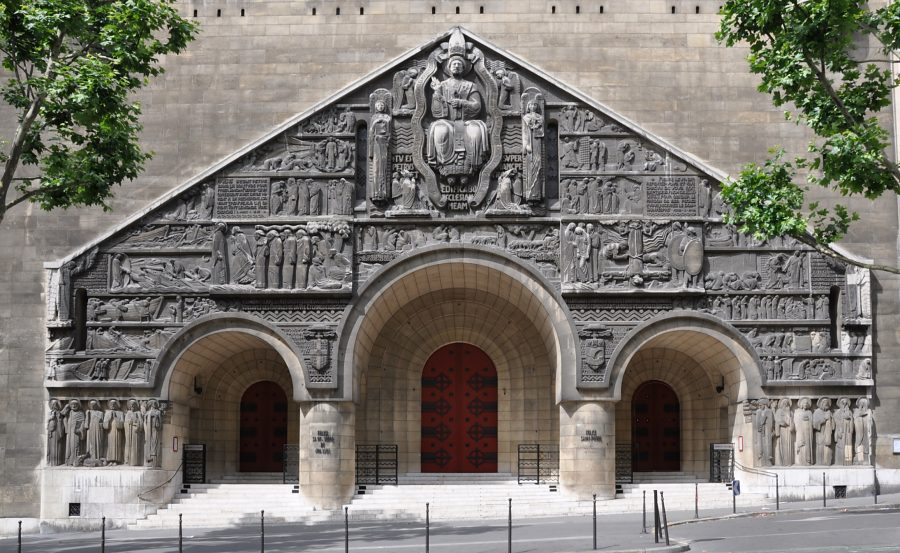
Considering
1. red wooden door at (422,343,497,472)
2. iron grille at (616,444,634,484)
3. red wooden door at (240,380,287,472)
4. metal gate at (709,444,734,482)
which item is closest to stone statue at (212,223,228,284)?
red wooden door at (240,380,287,472)

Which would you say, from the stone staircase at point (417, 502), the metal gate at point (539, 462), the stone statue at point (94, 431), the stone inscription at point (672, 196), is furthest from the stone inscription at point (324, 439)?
the stone inscription at point (672, 196)

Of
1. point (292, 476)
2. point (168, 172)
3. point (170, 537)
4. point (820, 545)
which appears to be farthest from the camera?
point (168, 172)

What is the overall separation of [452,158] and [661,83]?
29.1 ft

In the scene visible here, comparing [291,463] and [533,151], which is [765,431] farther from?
[291,463]

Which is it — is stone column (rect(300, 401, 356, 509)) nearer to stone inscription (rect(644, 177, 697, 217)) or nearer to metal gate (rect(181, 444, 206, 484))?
metal gate (rect(181, 444, 206, 484))

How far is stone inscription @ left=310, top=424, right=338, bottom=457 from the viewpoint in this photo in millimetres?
30906

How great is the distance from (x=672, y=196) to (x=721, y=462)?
25.0 ft

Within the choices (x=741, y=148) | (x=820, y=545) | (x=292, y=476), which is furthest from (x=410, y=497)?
(x=741, y=148)

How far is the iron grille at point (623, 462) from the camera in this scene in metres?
33.3

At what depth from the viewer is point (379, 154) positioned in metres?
31.6

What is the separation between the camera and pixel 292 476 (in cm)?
3303

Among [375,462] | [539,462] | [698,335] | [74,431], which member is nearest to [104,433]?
[74,431]

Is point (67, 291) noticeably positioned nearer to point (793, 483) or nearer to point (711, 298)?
point (711, 298)

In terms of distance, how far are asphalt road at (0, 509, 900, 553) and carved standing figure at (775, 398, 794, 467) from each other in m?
3.40
